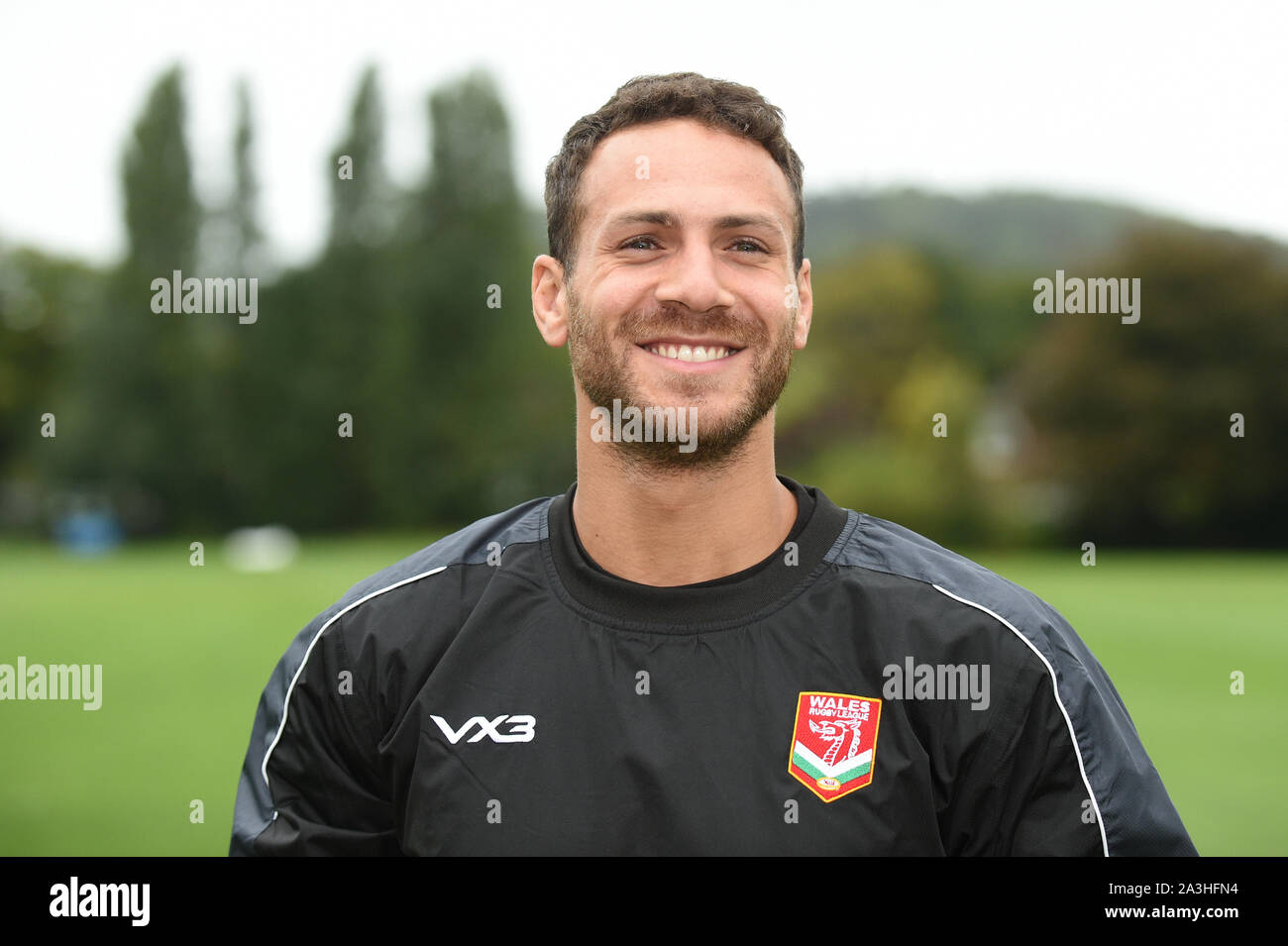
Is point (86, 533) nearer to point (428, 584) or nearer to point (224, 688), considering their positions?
point (224, 688)

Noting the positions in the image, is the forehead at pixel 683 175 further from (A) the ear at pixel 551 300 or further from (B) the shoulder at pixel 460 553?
(B) the shoulder at pixel 460 553

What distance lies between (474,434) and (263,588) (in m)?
23.8

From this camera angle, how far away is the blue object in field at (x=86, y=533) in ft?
165

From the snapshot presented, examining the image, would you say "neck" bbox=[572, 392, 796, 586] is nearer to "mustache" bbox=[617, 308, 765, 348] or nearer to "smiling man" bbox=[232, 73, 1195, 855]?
"smiling man" bbox=[232, 73, 1195, 855]

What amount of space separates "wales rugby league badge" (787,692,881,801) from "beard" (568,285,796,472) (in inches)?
26.8

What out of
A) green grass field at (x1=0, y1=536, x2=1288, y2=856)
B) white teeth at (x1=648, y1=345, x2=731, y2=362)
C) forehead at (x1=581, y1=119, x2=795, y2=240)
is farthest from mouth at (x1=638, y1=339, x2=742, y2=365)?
green grass field at (x1=0, y1=536, x2=1288, y2=856)

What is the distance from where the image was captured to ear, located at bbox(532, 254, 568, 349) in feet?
11.0

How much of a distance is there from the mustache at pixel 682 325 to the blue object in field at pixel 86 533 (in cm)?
5139

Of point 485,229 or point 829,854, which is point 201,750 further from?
point 485,229

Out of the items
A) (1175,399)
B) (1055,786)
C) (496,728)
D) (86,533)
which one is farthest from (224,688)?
(1175,399)
